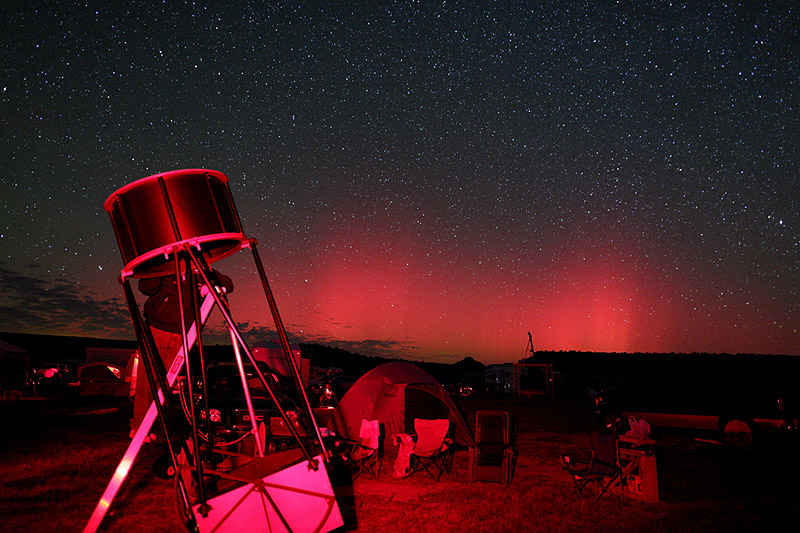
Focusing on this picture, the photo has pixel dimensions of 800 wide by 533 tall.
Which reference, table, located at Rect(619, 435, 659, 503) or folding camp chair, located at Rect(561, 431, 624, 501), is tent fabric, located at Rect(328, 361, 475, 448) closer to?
folding camp chair, located at Rect(561, 431, 624, 501)

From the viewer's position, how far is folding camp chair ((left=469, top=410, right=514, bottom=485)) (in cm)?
792

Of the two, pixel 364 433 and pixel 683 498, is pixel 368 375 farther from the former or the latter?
pixel 683 498

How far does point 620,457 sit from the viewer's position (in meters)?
7.27

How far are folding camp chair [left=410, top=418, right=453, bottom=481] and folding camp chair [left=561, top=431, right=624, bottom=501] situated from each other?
2014 mm

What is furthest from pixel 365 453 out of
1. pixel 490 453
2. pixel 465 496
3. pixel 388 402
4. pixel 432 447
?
pixel 388 402

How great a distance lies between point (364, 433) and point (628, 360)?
72676 millimetres

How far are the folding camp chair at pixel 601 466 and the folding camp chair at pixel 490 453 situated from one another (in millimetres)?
1021

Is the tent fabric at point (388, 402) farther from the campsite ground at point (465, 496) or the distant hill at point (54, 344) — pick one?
the distant hill at point (54, 344)

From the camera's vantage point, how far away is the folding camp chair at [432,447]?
27.5 feet

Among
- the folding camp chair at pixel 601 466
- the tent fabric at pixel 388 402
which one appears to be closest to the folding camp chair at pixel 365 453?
the tent fabric at pixel 388 402

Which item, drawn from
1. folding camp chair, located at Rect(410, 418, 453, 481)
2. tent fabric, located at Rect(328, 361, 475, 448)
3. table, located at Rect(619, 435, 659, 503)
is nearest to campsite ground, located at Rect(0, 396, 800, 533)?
table, located at Rect(619, 435, 659, 503)

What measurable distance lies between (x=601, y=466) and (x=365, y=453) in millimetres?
3391

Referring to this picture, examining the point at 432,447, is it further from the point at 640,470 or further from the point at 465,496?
Result: the point at 640,470

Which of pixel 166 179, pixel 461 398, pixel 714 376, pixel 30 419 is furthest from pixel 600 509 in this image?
pixel 461 398
